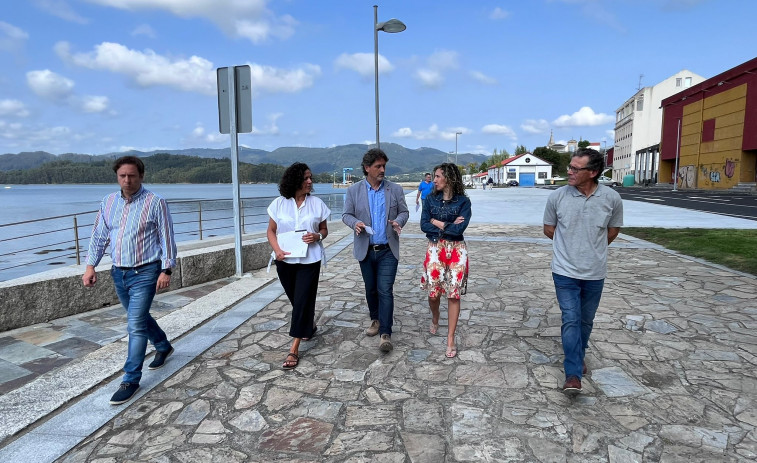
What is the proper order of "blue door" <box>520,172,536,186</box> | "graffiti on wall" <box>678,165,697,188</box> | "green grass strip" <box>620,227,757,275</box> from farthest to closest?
"blue door" <box>520,172,536,186</box>
"graffiti on wall" <box>678,165,697,188</box>
"green grass strip" <box>620,227,757,275</box>

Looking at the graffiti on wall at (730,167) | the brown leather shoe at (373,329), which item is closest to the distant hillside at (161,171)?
the graffiti on wall at (730,167)

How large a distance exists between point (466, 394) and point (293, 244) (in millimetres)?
1712

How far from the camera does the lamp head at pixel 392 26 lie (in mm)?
13266

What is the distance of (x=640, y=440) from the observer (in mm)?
2691

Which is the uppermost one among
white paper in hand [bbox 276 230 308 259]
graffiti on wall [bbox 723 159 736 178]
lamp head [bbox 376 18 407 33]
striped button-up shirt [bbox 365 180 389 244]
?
lamp head [bbox 376 18 407 33]

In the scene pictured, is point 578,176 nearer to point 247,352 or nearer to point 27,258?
point 247,352

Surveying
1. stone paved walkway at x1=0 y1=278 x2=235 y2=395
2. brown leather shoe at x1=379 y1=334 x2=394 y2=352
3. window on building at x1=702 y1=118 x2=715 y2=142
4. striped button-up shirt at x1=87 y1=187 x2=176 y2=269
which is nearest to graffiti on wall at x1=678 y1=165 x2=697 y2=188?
window on building at x1=702 y1=118 x2=715 y2=142

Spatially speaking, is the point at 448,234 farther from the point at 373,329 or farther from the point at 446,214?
the point at 373,329

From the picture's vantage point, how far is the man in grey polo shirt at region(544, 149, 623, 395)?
10.3ft

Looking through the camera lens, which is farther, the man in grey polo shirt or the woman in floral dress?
the woman in floral dress

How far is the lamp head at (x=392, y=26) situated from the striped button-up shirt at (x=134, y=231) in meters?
11.5

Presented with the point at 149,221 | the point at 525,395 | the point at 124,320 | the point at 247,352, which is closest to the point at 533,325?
the point at 525,395

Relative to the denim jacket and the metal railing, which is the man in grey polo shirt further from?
the metal railing

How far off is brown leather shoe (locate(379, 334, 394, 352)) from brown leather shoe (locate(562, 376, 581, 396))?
1.44 m
